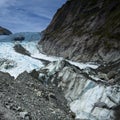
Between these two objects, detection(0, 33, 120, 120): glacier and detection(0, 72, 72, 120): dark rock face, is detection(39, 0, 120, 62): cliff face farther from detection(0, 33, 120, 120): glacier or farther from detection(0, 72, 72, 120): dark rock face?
detection(0, 72, 72, 120): dark rock face

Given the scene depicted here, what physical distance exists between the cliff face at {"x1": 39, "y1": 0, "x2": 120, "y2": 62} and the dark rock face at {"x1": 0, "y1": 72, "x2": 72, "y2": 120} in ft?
49.9

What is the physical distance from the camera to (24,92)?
2998 centimetres

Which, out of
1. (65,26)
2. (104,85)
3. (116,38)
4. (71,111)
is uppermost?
(65,26)

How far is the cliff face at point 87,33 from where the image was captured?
165 ft

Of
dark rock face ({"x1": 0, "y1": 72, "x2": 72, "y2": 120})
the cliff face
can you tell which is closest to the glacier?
dark rock face ({"x1": 0, "y1": 72, "x2": 72, "y2": 120})

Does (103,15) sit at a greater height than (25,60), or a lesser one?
greater

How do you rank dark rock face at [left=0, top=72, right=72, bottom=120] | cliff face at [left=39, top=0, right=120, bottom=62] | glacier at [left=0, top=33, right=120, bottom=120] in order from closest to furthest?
1. dark rock face at [left=0, top=72, right=72, bottom=120]
2. glacier at [left=0, top=33, right=120, bottom=120]
3. cliff face at [left=39, top=0, right=120, bottom=62]

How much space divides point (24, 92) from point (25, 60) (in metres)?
22.6

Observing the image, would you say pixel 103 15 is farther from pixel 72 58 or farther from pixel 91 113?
pixel 91 113

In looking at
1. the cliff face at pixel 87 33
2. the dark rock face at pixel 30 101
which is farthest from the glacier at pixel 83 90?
the cliff face at pixel 87 33

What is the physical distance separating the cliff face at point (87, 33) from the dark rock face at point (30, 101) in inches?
599

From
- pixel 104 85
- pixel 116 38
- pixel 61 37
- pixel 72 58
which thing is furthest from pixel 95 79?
pixel 61 37

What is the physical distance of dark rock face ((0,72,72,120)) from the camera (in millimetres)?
23450

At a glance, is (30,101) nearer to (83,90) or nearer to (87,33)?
(83,90)
